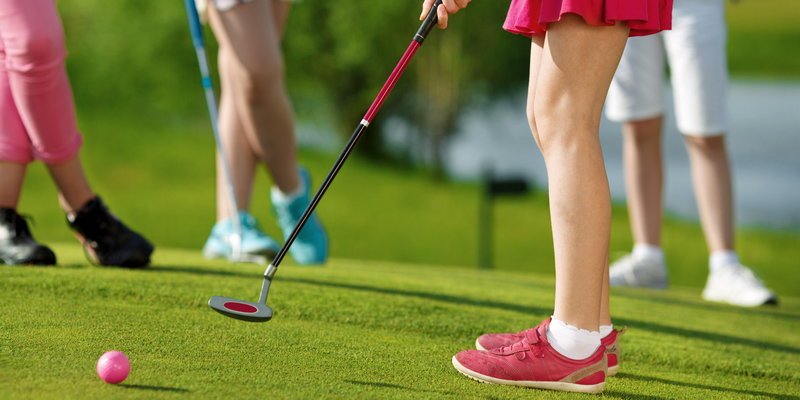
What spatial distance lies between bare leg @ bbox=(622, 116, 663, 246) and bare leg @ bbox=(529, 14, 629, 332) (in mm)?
1776

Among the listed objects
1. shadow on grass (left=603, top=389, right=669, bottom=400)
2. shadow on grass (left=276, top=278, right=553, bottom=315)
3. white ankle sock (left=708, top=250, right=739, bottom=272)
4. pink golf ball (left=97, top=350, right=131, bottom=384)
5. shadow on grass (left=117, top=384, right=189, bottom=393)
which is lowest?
white ankle sock (left=708, top=250, right=739, bottom=272)

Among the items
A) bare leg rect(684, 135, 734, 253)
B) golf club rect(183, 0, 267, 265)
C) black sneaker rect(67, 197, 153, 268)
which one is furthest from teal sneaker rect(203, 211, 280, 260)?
bare leg rect(684, 135, 734, 253)

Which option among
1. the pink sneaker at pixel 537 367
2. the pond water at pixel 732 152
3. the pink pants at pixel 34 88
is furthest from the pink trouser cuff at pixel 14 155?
the pond water at pixel 732 152

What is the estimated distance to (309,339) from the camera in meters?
1.54

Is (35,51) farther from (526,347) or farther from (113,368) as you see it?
(526,347)

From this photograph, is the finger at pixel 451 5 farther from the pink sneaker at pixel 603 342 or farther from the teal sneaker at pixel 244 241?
the teal sneaker at pixel 244 241

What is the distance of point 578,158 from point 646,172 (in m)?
1.83

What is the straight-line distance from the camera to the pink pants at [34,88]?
6.04ft

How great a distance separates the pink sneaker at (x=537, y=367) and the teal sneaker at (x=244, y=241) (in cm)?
150

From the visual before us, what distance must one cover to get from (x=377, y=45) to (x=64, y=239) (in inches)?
197

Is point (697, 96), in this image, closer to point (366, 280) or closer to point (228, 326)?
point (366, 280)

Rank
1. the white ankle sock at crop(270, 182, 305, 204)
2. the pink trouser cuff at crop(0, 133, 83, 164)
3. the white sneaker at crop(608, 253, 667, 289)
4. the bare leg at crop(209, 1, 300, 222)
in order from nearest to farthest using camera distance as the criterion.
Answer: the pink trouser cuff at crop(0, 133, 83, 164) → the bare leg at crop(209, 1, 300, 222) → the white ankle sock at crop(270, 182, 305, 204) → the white sneaker at crop(608, 253, 667, 289)

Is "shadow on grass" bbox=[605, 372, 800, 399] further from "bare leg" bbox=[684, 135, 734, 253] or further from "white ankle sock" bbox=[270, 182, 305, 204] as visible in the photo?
"white ankle sock" bbox=[270, 182, 305, 204]

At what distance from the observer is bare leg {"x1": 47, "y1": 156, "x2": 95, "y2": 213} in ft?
6.57
